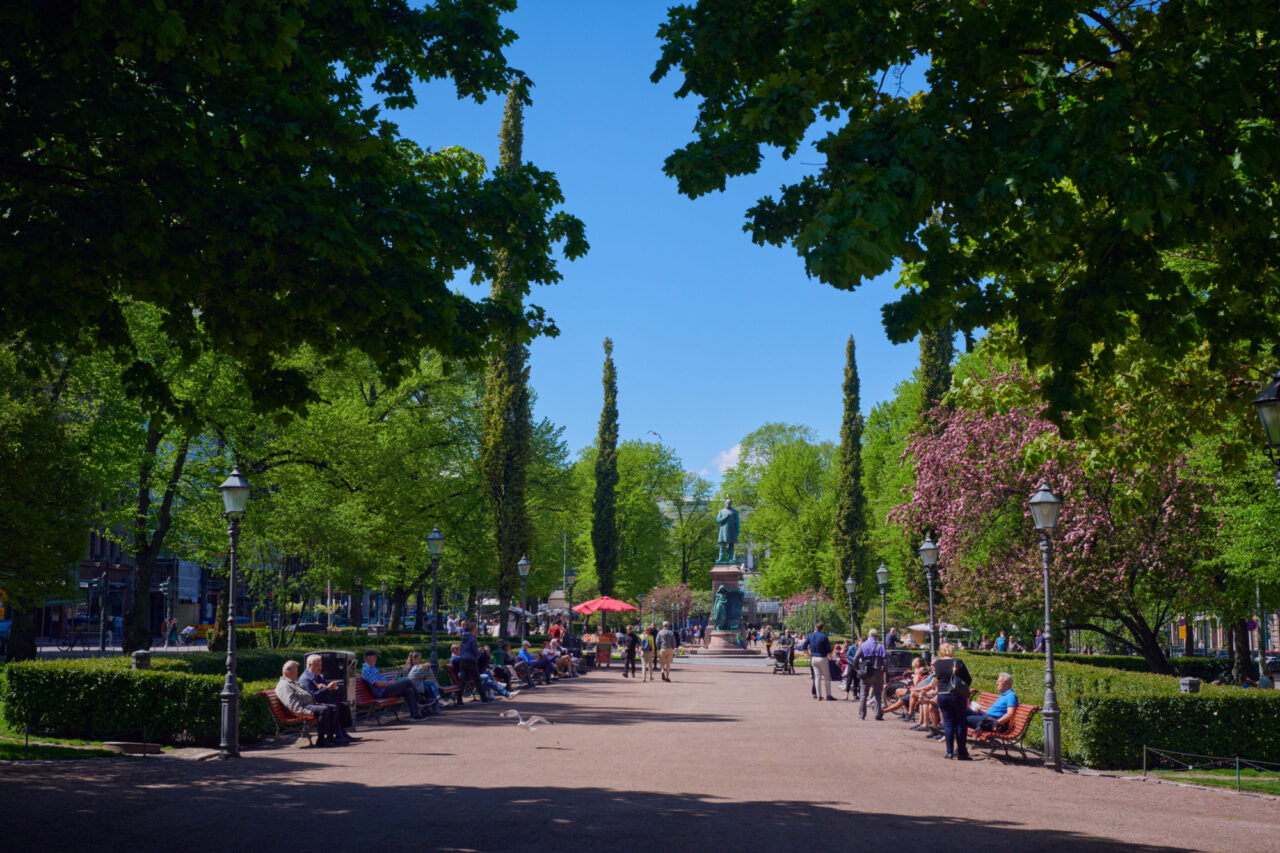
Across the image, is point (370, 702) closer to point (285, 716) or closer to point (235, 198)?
point (285, 716)

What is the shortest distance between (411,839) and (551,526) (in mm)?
50372

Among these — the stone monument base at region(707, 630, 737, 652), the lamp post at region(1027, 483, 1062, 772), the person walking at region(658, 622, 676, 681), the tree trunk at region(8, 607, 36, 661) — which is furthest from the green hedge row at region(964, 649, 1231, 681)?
the tree trunk at region(8, 607, 36, 661)

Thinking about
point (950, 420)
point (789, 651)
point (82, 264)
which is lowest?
point (789, 651)

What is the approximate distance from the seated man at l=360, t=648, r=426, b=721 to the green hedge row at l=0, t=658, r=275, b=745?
3190 mm

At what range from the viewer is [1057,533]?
2978 centimetres

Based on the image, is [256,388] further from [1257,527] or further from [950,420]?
[950,420]

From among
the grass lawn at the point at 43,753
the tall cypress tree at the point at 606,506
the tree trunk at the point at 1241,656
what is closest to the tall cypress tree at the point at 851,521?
the tall cypress tree at the point at 606,506

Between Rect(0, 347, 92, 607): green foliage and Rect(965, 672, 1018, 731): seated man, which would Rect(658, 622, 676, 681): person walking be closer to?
Rect(0, 347, 92, 607): green foliage

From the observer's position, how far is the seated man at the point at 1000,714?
1598 centimetres

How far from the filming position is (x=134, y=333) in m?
26.3

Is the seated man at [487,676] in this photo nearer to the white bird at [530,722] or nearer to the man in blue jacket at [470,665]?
the man in blue jacket at [470,665]

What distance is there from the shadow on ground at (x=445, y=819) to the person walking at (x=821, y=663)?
1566 centimetres

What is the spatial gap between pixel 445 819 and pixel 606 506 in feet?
183

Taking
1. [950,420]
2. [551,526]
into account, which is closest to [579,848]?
[950,420]
